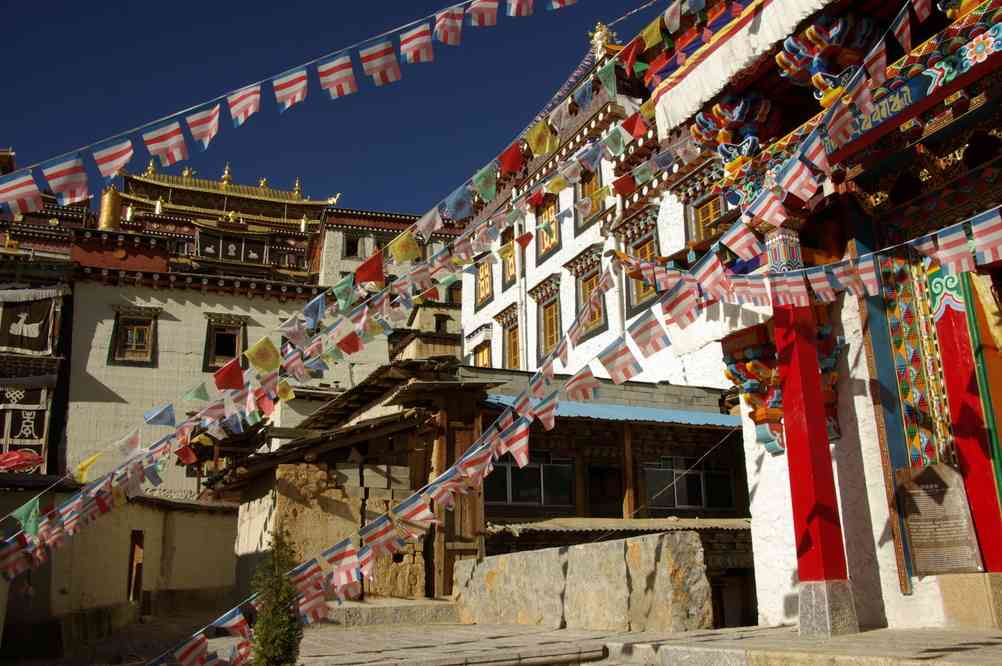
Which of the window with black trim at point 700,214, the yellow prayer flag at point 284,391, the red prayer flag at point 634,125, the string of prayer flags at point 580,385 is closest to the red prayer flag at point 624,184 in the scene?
the red prayer flag at point 634,125

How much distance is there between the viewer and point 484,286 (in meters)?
34.5

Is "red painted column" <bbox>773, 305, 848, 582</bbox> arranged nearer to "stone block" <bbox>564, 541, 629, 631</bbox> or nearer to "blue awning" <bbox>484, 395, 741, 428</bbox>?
"stone block" <bbox>564, 541, 629, 631</bbox>

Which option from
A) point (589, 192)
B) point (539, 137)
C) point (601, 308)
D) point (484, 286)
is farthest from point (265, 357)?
point (484, 286)

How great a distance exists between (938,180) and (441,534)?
43.3ft

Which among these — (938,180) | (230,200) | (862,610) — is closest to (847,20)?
(938,180)

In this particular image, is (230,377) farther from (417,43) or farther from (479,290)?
(479,290)

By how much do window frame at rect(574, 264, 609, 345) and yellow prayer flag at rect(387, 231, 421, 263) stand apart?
48.9ft

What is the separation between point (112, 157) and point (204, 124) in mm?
985

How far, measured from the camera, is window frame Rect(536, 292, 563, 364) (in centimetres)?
2888

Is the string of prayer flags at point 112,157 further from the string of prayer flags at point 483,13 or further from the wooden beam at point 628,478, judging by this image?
the wooden beam at point 628,478

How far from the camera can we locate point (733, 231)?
25.7ft

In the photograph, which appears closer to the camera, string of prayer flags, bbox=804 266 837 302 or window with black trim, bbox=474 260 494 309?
string of prayer flags, bbox=804 266 837 302

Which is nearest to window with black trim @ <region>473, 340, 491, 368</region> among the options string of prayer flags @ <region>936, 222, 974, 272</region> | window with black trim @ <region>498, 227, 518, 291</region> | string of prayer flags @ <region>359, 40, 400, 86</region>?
window with black trim @ <region>498, 227, 518, 291</region>

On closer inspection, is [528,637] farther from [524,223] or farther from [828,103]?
[524,223]
